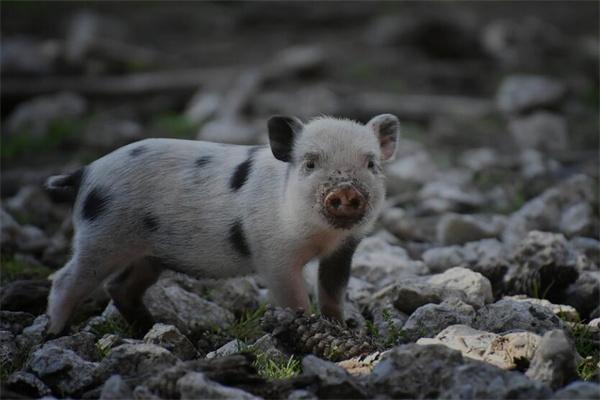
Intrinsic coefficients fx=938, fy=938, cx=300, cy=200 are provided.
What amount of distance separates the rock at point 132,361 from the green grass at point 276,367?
19.0 inches

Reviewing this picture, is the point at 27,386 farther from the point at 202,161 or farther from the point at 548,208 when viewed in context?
the point at 548,208

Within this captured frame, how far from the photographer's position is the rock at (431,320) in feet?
17.1

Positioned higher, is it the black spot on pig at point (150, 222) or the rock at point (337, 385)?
the black spot on pig at point (150, 222)

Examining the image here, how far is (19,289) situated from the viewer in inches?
244

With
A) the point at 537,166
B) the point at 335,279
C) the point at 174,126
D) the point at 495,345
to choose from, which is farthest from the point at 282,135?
the point at 174,126

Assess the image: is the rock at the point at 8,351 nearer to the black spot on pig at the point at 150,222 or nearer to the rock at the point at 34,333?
the rock at the point at 34,333

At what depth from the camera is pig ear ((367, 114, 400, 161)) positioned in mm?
6090

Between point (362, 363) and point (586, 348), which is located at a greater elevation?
point (362, 363)

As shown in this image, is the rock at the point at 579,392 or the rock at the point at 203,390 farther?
the rock at the point at 203,390

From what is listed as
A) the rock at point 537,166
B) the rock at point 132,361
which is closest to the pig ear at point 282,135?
the rock at point 132,361

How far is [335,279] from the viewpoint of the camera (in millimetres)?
5902

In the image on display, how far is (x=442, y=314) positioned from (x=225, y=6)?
15.3 metres

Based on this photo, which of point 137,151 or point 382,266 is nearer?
point 137,151

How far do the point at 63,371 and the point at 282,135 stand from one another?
212 centimetres
